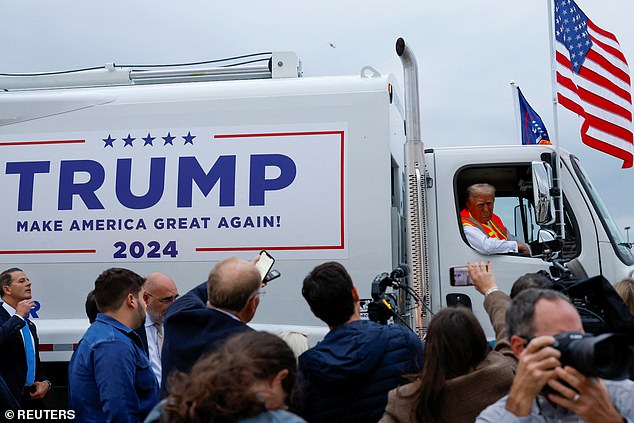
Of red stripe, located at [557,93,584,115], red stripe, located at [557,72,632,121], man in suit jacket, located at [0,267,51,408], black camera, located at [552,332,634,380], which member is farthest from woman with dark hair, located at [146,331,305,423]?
red stripe, located at [557,72,632,121]

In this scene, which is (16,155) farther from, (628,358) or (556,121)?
(628,358)

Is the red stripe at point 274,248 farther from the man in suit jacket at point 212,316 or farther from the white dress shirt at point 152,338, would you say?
the man in suit jacket at point 212,316

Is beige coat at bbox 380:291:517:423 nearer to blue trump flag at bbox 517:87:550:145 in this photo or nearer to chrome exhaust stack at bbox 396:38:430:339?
chrome exhaust stack at bbox 396:38:430:339

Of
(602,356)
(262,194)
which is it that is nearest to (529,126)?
(262,194)

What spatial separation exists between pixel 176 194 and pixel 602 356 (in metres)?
3.93

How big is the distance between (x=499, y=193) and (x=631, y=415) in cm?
389

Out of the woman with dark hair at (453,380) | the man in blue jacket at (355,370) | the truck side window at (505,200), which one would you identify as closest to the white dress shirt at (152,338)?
the man in blue jacket at (355,370)

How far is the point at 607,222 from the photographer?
5.34 metres

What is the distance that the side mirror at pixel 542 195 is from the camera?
4746 mm

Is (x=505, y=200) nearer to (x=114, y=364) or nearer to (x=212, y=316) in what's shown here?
(x=212, y=316)

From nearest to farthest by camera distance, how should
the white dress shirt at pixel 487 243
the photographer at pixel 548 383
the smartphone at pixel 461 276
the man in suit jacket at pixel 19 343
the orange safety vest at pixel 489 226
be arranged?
the photographer at pixel 548 383, the man in suit jacket at pixel 19 343, the smartphone at pixel 461 276, the white dress shirt at pixel 487 243, the orange safety vest at pixel 489 226

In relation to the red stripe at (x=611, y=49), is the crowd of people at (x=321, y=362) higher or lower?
Result: lower

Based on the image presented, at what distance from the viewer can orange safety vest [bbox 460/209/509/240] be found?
5.41m

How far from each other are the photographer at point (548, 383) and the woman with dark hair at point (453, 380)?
0.43 m
